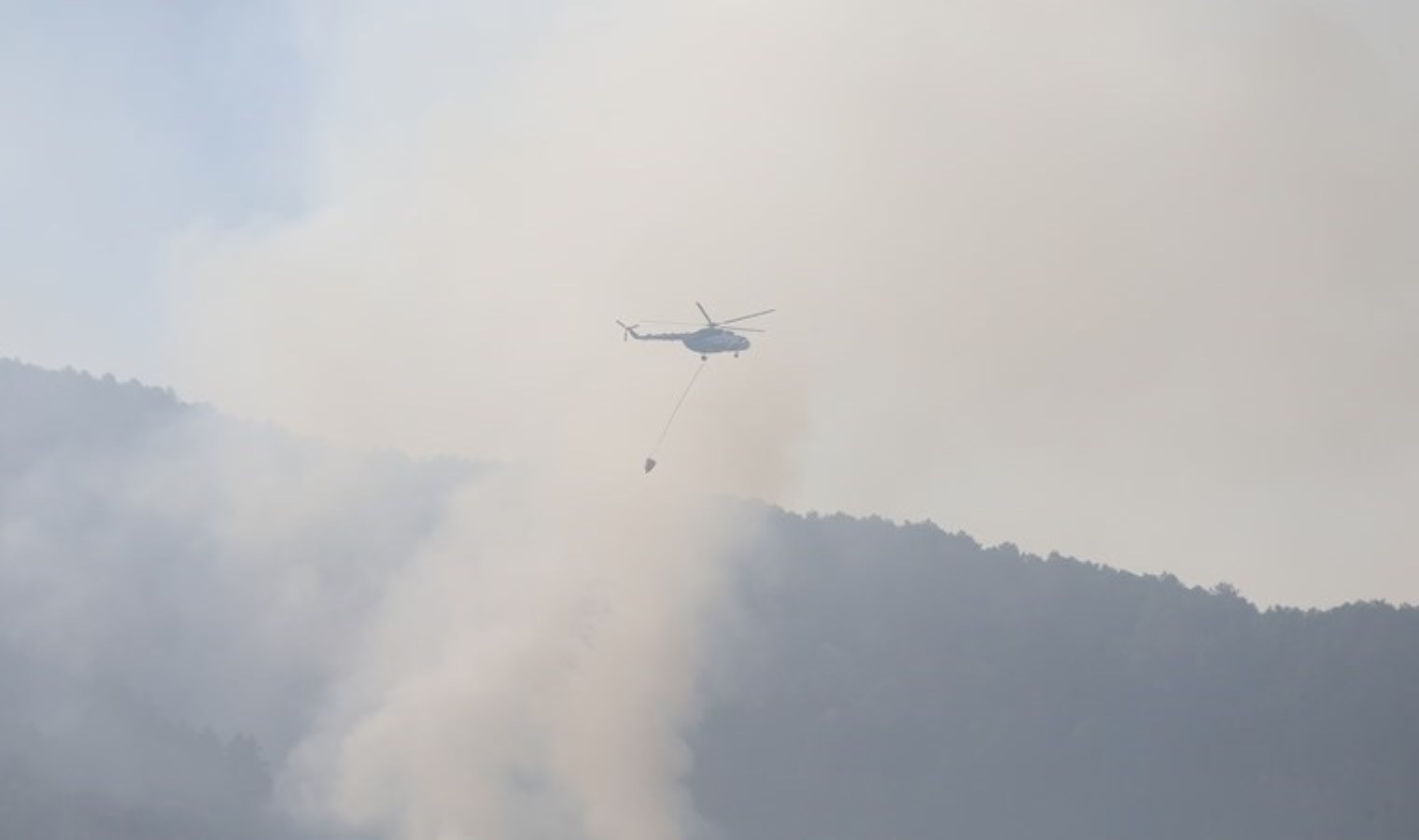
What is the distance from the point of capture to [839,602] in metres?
192

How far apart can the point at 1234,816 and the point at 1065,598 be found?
32.9 meters

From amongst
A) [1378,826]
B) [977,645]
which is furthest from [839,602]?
[1378,826]

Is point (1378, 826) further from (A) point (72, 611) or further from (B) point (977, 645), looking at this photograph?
(A) point (72, 611)

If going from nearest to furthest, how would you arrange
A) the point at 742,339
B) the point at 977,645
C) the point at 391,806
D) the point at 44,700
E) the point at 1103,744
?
the point at 742,339, the point at 391,806, the point at 44,700, the point at 1103,744, the point at 977,645

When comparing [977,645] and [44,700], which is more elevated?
[977,645]

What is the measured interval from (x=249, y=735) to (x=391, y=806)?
1603 cm

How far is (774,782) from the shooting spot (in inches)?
6516

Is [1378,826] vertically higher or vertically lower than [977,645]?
lower

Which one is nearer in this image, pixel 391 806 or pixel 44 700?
pixel 391 806

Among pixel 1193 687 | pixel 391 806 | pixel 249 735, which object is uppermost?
pixel 1193 687

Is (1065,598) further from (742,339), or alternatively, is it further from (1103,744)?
(742,339)

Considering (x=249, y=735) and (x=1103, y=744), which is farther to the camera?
(x=1103, y=744)

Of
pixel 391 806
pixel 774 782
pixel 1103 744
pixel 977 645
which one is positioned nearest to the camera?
pixel 391 806

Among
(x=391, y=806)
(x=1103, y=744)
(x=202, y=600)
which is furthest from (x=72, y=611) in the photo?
(x=1103, y=744)
